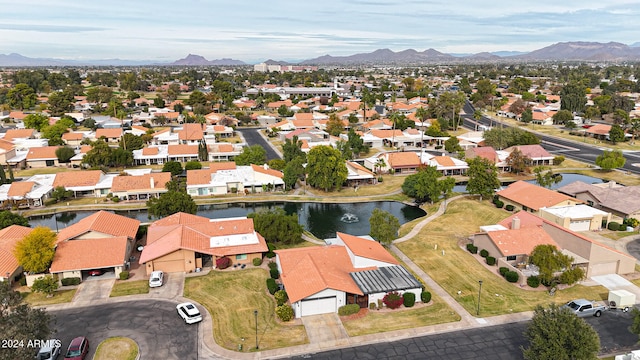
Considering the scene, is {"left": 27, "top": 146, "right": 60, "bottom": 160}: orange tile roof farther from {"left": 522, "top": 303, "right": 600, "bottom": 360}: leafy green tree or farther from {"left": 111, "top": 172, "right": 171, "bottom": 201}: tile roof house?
{"left": 522, "top": 303, "right": 600, "bottom": 360}: leafy green tree

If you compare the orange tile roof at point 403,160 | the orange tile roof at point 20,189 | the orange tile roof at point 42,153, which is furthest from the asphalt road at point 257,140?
the orange tile roof at point 20,189

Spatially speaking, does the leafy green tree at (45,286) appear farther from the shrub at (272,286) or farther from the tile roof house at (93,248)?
the shrub at (272,286)

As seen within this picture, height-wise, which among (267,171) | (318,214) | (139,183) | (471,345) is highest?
(267,171)

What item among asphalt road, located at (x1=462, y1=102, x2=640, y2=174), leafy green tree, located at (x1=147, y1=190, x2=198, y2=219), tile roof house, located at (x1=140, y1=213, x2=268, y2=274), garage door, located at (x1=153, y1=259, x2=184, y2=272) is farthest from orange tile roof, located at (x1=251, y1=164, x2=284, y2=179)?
asphalt road, located at (x1=462, y1=102, x2=640, y2=174)

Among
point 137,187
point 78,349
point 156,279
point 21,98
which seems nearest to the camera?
point 78,349

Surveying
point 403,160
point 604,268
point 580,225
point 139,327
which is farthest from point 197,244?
point 403,160

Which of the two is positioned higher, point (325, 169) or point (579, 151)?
point (325, 169)

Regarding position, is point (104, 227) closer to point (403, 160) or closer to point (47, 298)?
point (47, 298)

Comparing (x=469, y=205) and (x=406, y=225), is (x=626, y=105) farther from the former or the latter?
(x=406, y=225)

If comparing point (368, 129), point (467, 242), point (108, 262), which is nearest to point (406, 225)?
point (467, 242)
